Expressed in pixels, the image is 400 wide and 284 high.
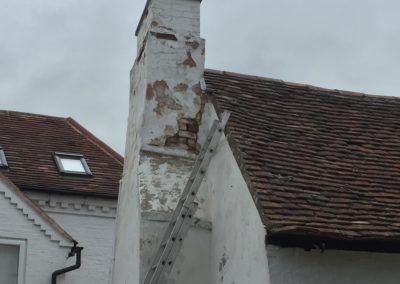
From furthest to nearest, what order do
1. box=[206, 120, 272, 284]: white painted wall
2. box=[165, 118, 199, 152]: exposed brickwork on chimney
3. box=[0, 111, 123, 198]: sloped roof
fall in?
box=[0, 111, 123, 198]: sloped roof → box=[165, 118, 199, 152]: exposed brickwork on chimney → box=[206, 120, 272, 284]: white painted wall

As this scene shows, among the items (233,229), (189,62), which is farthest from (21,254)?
(233,229)

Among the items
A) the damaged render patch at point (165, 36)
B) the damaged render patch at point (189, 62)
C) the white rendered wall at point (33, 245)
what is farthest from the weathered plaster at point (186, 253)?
the white rendered wall at point (33, 245)

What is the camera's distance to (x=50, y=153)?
18484 mm

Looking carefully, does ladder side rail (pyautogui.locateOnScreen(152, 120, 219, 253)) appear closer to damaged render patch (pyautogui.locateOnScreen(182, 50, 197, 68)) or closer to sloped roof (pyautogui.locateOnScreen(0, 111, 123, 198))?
damaged render patch (pyautogui.locateOnScreen(182, 50, 197, 68))

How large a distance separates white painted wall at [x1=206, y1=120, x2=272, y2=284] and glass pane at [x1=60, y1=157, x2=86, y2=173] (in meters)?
8.96

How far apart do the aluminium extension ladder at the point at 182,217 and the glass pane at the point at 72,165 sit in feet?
30.0

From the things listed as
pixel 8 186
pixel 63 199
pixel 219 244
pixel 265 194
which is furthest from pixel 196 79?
pixel 63 199

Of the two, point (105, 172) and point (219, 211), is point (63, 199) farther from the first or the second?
point (219, 211)

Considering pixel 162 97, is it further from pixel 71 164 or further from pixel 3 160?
pixel 71 164

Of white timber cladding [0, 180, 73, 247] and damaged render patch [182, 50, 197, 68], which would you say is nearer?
damaged render patch [182, 50, 197, 68]

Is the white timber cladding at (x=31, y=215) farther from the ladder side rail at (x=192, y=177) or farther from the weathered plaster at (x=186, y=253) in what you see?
the ladder side rail at (x=192, y=177)

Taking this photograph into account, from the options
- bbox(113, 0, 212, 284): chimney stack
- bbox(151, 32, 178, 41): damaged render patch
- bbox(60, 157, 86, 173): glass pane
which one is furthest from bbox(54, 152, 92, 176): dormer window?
bbox(151, 32, 178, 41): damaged render patch

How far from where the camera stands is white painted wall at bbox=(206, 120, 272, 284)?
7570 mm

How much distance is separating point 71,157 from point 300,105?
9.25 metres
